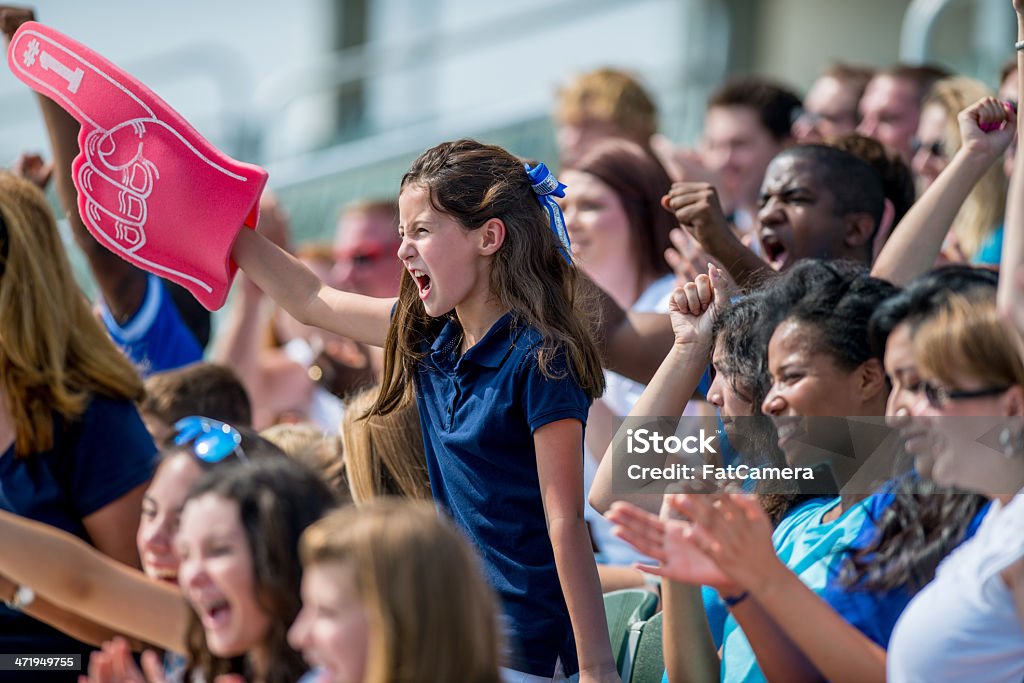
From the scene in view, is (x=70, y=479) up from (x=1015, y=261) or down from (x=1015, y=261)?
down

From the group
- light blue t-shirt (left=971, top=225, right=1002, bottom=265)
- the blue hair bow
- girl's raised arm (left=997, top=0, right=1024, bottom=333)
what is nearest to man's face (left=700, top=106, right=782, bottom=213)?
light blue t-shirt (left=971, top=225, right=1002, bottom=265)

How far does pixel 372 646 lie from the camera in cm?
184

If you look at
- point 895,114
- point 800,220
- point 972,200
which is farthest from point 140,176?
point 895,114

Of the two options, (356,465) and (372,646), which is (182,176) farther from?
(372,646)

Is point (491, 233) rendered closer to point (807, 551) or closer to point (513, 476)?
point (513, 476)

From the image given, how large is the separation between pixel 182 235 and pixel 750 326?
3.99 feet

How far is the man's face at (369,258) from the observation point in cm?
549

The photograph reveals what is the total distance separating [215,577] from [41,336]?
1057 millimetres

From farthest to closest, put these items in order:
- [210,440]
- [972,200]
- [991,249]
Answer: [972,200]
[991,249]
[210,440]

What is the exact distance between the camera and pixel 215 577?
2090mm

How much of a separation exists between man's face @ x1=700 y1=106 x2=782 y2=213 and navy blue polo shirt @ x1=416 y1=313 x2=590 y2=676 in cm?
283

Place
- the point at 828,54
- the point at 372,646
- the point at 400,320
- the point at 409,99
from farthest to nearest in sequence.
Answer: the point at 828,54 < the point at 409,99 < the point at 400,320 < the point at 372,646

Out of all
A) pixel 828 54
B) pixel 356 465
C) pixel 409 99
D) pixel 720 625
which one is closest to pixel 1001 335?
pixel 720 625

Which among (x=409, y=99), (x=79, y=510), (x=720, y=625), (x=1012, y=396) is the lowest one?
(x=409, y=99)
